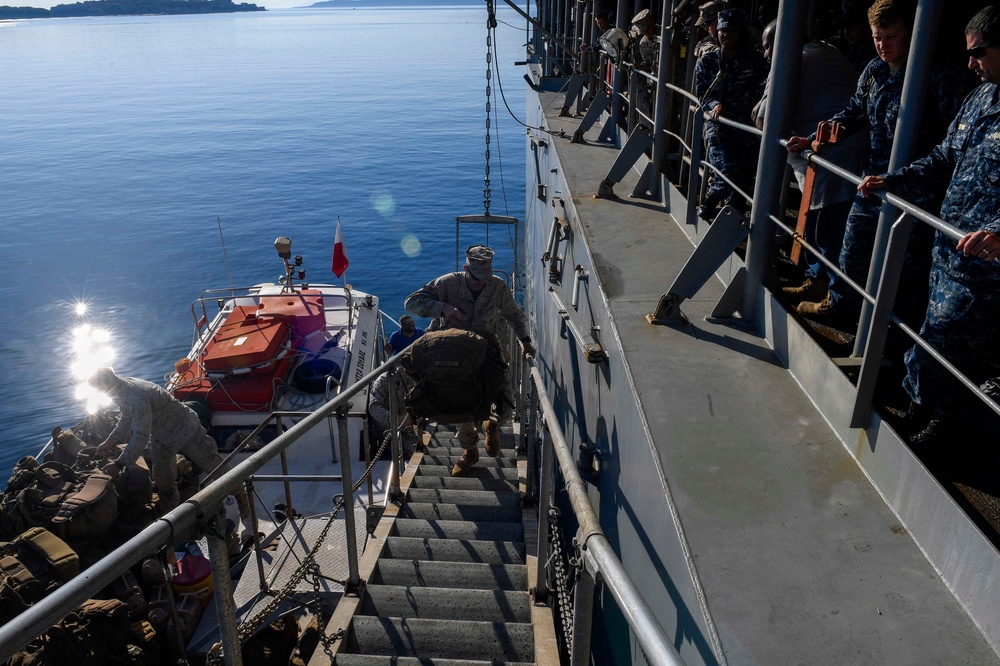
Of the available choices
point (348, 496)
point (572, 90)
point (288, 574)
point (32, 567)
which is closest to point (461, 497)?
point (288, 574)

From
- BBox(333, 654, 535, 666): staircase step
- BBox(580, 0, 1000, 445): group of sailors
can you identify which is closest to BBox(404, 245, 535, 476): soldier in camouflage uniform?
BBox(580, 0, 1000, 445): group of sailors

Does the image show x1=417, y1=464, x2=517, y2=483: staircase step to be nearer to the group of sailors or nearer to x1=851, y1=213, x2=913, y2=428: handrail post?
the group of sailors

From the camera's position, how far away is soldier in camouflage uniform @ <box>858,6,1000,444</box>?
281cm

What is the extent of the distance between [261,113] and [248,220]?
27888mm

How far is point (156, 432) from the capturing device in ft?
30.3

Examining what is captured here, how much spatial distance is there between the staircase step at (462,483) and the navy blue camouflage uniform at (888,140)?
3309mm

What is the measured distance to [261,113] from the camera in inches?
2221

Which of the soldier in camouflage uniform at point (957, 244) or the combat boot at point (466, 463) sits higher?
the soldier in camouflage uniform at point (957, 244)

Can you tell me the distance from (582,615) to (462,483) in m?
4.06

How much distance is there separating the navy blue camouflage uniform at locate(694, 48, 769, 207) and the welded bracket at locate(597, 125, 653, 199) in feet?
4.61

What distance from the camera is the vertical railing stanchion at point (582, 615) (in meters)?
2.41

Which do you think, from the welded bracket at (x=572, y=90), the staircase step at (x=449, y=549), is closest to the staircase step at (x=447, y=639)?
the staircase step at (x=449, y=549)

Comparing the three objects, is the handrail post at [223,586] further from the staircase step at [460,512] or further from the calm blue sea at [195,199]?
the calm blue sea at [195,199]

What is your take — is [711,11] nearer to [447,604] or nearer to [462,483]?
[462,483]
